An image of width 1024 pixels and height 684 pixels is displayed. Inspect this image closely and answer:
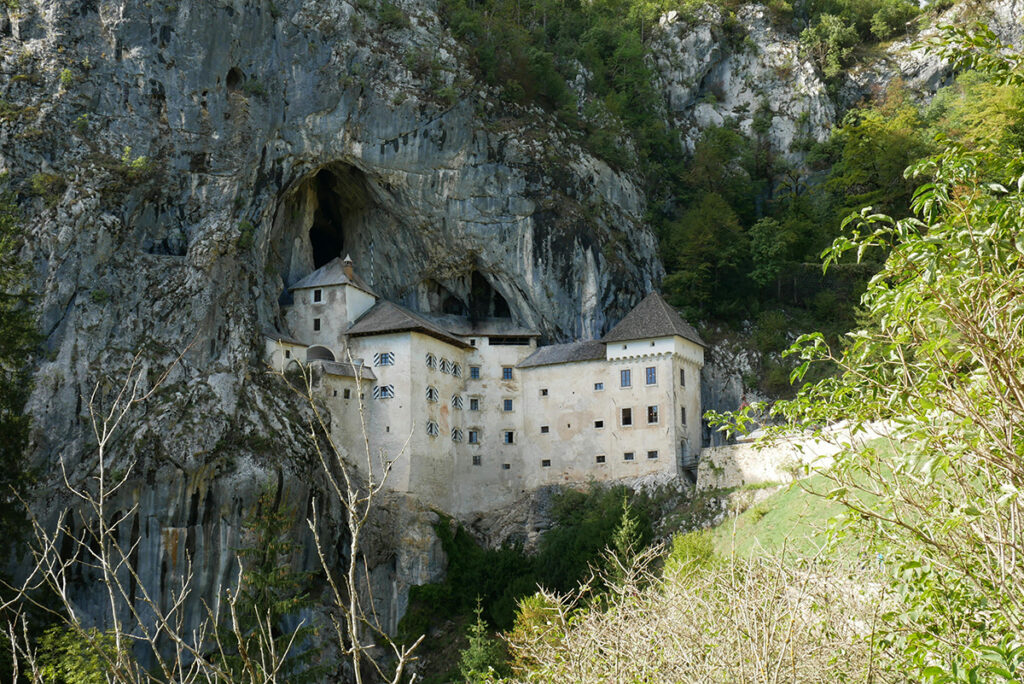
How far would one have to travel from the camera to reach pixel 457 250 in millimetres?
50188

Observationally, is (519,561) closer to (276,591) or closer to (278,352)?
(276,591)

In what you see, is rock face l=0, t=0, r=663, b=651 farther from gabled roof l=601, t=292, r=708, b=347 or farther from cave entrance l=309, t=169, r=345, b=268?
gabled roof l=601, t=292, r=708, b=347

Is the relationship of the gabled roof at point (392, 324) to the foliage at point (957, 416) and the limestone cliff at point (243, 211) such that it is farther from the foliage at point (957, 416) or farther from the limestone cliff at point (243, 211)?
the foliage at point (957, 416)

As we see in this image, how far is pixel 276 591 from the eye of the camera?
38750mm

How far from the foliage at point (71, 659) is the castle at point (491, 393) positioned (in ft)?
56.1

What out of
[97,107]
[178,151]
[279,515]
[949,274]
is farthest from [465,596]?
[949,274]

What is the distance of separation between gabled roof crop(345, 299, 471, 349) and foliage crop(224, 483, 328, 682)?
8668 mm

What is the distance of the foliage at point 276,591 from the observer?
1339 inches

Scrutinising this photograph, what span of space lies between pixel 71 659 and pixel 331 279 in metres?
24.0

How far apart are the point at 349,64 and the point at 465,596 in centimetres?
2505

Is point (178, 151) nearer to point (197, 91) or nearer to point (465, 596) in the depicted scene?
point (197, 91)

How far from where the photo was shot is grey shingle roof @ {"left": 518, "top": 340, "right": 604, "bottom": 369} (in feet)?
156

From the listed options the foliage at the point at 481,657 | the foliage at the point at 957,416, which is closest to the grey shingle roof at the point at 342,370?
the foliage at the point at 481,657

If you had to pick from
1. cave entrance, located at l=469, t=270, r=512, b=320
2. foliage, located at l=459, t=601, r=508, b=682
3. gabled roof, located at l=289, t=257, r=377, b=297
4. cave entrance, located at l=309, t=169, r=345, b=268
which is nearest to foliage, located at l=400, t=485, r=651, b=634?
foliage, located at l=459, t=601, r=508, b=682
